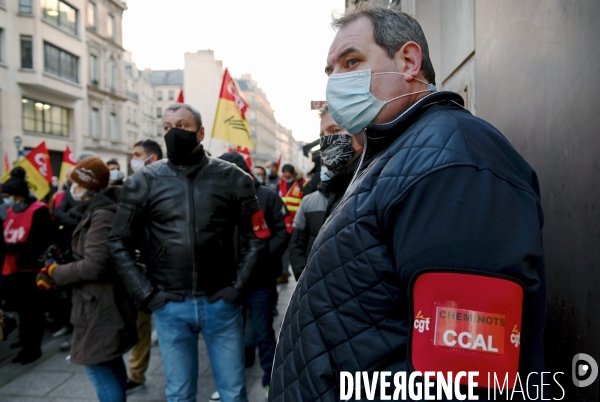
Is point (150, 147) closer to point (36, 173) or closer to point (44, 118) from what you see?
point (36, 173)

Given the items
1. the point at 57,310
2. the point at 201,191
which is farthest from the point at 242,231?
the point at 57,310

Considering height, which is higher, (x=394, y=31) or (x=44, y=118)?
(x=44, y=118)

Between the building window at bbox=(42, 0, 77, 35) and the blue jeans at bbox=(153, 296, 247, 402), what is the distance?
106 ft

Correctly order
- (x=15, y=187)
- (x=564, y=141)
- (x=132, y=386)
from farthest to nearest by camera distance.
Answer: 1. (x=15, y=187)
2. (x=132, y=386)
3. (x=564, y=141)

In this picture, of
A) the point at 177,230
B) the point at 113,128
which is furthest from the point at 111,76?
the point at 177,230

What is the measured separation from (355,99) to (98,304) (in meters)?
2.52

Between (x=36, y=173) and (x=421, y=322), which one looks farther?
(x=36, y=173)

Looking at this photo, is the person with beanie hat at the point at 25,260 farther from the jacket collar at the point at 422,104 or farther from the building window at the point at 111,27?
the building window at the point at 111,27

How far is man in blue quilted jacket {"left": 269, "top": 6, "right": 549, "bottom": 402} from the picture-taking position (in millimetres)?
950

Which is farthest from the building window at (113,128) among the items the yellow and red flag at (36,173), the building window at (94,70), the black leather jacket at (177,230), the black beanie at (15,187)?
the black leather jacket at (177,230)

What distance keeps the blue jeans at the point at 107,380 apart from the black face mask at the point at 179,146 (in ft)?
4.75

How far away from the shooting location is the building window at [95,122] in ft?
121

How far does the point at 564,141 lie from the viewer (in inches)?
56.5

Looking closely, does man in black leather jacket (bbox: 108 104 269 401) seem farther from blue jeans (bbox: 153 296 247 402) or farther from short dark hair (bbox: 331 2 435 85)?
short dark hair (bbox: 331 2 435 85)
